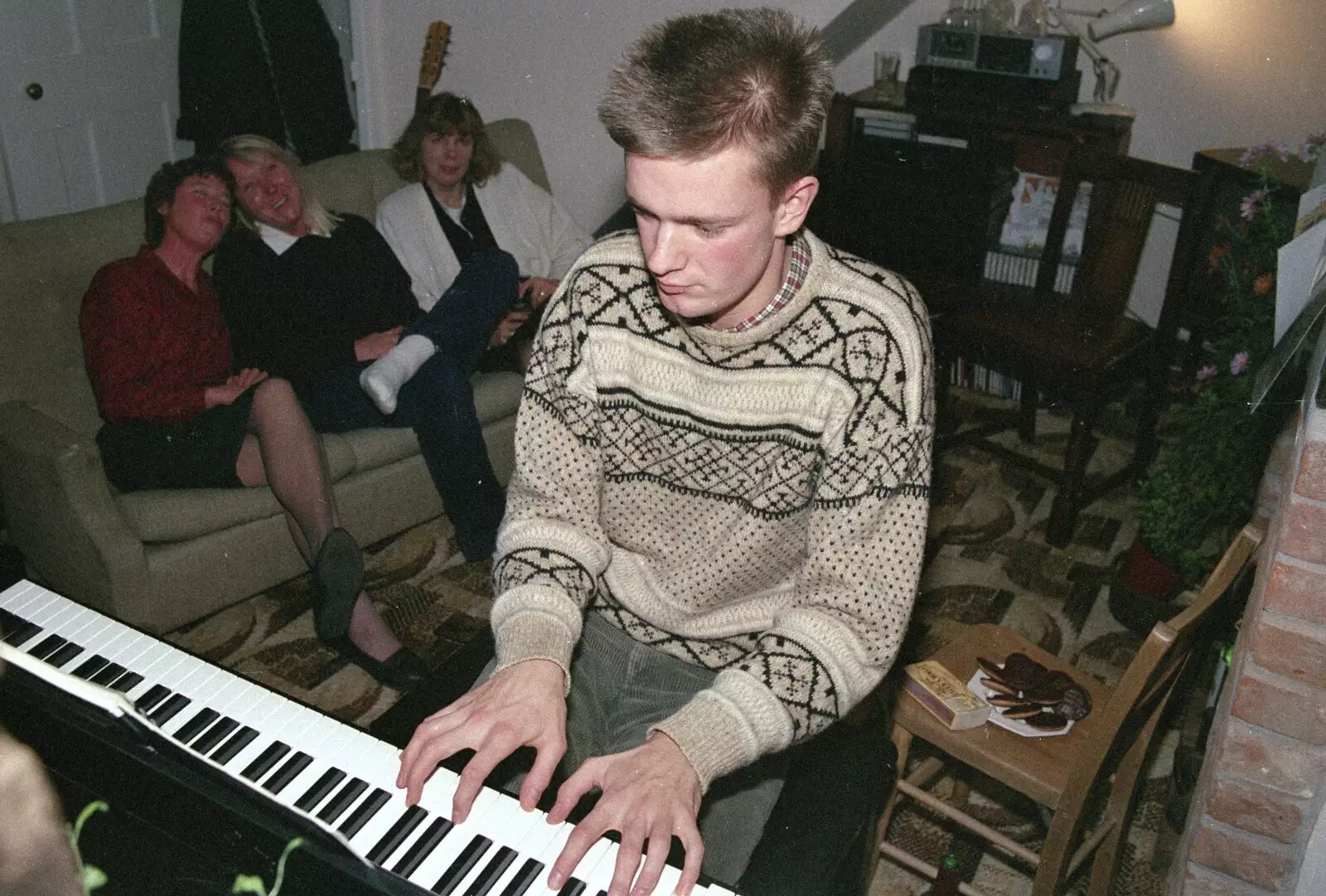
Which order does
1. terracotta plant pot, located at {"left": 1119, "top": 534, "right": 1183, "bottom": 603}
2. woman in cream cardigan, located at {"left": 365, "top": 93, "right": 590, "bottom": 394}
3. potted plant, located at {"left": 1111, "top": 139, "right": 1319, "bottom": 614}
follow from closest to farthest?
potted plant, located at {"left": 1111, "top": 139, "right": 1319, "bottom": 614}
terracotta plant pot, located at {"left": 1119, "top": 534, "right": 1183, "bottom": 603}
woman in cream cardigan, located at {"left": 365, "top": 93, "right": 590, "bottom": 394}

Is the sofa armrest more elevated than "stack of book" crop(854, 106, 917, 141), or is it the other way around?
"stack of book" crop(854, 106, 917, 141)

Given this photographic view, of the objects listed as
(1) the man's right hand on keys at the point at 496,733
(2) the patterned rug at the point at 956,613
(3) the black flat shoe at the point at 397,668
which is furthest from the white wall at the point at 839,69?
(1) the man's right hand on keys at the point at 496,733

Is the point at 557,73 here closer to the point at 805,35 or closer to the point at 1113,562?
the point at 1113,562

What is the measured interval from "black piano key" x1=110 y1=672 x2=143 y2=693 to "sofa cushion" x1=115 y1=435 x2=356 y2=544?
1.41 metres

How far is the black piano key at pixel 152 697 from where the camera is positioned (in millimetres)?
1194

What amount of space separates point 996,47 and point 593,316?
9.18ft

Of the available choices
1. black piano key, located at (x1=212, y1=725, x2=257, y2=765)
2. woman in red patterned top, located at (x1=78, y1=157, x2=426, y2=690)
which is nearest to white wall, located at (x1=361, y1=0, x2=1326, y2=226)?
woman in red patterned top, located at (x1=78, y1=157, x2=426, y2=690)

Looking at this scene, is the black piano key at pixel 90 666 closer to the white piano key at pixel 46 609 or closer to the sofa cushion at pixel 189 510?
the white piano key at pixel 46 609

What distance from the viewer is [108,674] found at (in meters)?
1.24

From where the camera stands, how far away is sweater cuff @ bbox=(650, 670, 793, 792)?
112 cm

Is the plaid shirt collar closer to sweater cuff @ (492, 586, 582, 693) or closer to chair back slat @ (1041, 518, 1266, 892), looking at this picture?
sweater cuff @ (492, 586, 582, 693)

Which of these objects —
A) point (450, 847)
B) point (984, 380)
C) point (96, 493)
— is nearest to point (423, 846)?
point (450, 847)

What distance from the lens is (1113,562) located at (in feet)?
10.3

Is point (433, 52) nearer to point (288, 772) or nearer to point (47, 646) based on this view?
point (47, 646)
